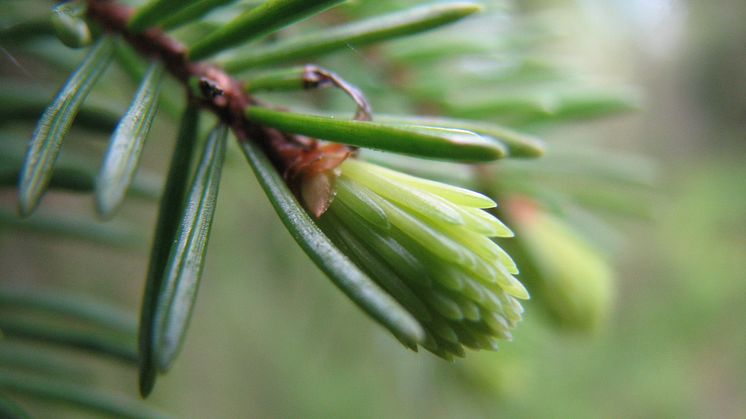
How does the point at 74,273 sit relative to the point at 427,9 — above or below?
below

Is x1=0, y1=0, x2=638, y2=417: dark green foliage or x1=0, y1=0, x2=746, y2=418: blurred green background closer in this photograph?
x1=0, y1=0, x2=638, y2=417: dark green foliage

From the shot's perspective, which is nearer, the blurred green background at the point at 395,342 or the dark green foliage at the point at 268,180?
the dark green foliage at the point at 268,180

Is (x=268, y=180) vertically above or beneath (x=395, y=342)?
above

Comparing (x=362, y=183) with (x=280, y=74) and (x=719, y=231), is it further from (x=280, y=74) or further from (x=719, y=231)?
(x=719, y=231)

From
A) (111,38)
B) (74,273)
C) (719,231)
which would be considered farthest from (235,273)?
(719,231)

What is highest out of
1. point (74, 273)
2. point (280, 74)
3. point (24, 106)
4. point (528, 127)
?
point (528, 127)

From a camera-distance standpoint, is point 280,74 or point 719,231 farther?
point 719,231

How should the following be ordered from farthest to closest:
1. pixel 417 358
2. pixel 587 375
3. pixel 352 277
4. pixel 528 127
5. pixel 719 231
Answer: pixel 719 231
pixel 587 375
pixel 417 358
pixel 528 127
pixel 352 277

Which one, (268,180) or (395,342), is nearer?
(268,180)
